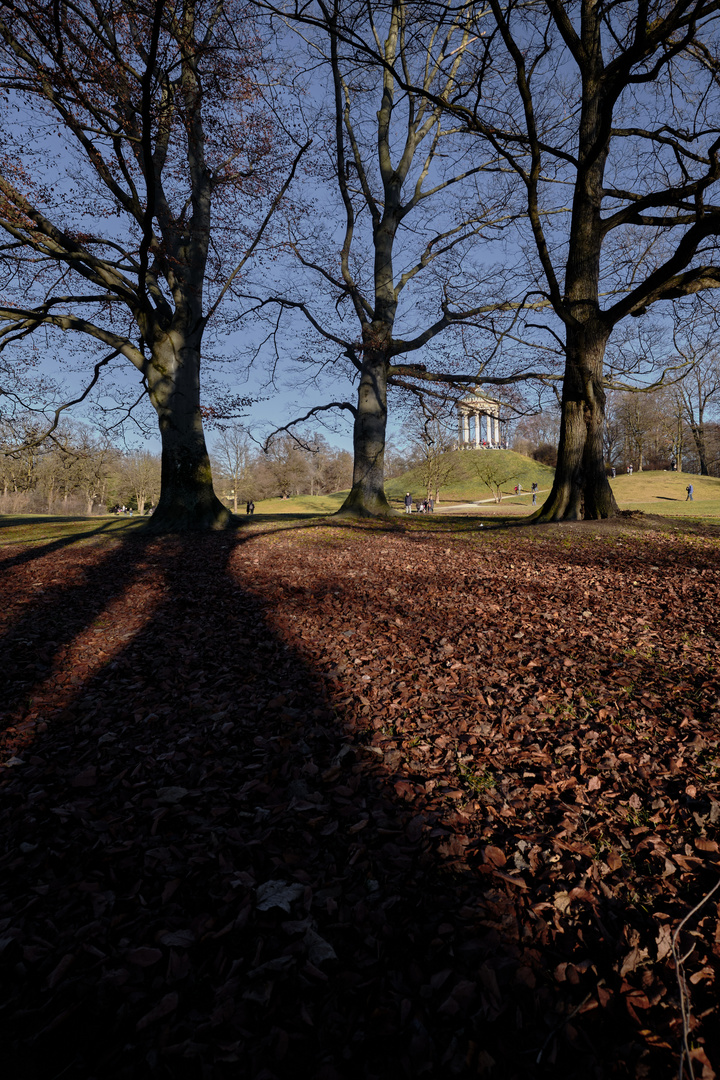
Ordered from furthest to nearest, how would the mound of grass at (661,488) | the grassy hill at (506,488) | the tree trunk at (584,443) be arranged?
the grassy hill at (506,488)
the mound of grass at (661,488)
the tree trunk at (584,443)

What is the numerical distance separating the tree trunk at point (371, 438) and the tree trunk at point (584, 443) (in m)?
5.38

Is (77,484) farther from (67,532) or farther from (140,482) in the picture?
(67,532)

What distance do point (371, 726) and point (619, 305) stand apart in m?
10.2

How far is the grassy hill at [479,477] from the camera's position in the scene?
5625 centimetres

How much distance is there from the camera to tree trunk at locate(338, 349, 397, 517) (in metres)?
15.0

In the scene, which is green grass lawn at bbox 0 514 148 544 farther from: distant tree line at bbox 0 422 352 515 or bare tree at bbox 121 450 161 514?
bare tree at bbox 121 450 161 514

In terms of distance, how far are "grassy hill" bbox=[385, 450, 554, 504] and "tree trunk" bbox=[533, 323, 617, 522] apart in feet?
138

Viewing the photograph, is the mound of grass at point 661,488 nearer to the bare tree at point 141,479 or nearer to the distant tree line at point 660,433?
the distant tree line at point 660,433

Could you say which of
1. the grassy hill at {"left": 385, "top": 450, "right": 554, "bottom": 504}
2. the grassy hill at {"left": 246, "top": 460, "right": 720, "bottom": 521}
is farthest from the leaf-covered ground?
the grassy hill at {"left": 385, "top": 450, "right": 554, "bottom": 504}

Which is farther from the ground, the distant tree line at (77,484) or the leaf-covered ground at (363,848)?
the distant tree line at (77,484)

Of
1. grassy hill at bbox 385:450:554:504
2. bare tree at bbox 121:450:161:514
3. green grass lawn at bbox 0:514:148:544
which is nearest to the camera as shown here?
green grass lawn at bbox 0:514:148:544

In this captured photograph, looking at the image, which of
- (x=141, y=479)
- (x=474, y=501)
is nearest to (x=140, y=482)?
(x=141, y=479)

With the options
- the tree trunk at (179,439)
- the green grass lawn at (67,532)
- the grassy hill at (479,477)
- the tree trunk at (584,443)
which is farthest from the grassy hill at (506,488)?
the tree trunk at (584,443)

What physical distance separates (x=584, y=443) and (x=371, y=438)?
636cm
